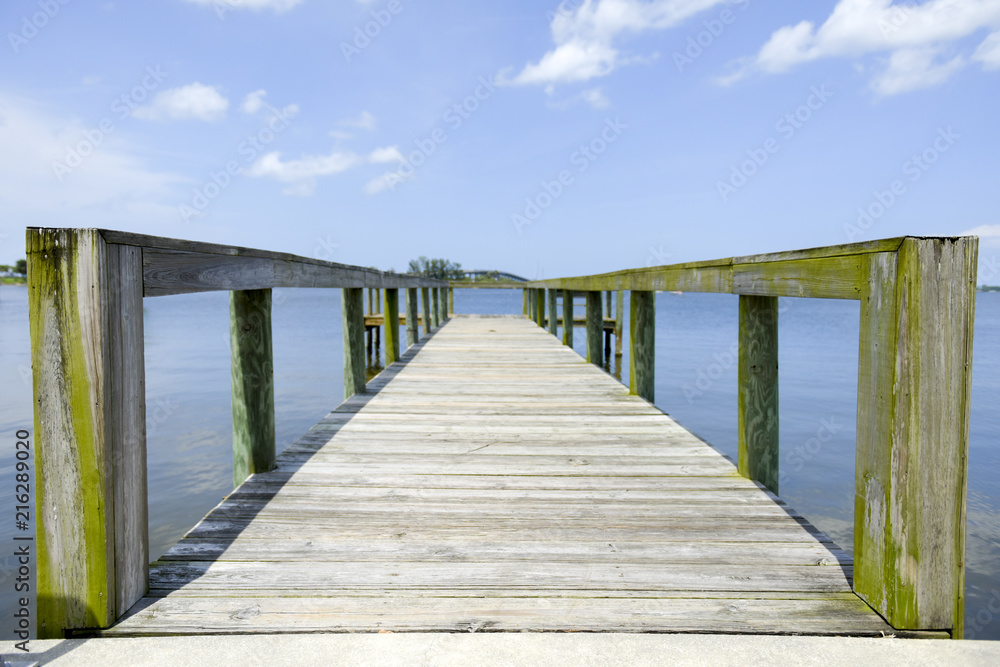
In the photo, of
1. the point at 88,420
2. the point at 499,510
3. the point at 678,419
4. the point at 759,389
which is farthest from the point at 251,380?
the point at 678,419

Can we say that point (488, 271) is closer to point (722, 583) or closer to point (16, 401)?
point (16, 401)

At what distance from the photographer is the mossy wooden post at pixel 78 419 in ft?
4.64

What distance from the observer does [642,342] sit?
427 centimetres

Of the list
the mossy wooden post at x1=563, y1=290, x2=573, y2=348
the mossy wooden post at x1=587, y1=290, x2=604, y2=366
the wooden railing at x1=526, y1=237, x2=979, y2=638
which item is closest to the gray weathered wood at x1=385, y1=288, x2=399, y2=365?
the mossy wooden post at x1=587, y1=290, x2=604, y2=366

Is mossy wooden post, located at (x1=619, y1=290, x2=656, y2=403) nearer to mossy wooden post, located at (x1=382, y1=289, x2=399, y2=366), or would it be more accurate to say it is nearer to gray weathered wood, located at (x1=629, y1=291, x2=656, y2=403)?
gray weathered wood, located at (x1=629, y1=291, x2=656, y2=403)

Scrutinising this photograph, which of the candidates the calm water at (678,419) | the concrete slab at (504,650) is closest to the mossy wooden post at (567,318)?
the calm water at (678,419)

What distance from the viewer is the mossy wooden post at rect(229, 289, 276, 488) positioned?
2.51 meters

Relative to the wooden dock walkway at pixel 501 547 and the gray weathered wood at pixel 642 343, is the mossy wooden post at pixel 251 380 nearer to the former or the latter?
the wooden dock walkway at pixel 501 547

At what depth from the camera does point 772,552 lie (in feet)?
6.14

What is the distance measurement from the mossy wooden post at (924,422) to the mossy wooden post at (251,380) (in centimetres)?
221

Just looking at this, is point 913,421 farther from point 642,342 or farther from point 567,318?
point 567,318

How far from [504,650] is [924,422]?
116 cm

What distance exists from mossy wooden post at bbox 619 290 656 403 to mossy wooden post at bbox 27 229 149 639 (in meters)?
3.32

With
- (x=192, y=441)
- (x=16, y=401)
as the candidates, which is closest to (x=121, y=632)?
(x=192, y=441)
